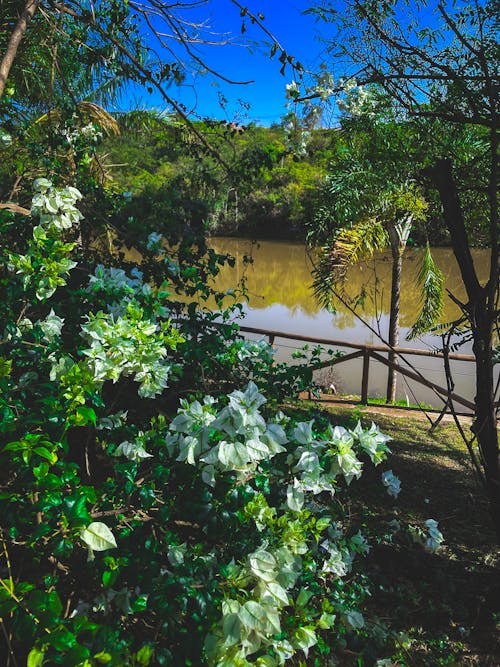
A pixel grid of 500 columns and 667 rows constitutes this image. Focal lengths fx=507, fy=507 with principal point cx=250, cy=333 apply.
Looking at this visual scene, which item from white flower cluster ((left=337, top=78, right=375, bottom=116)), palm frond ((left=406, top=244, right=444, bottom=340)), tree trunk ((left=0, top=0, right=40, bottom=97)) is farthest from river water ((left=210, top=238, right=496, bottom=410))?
tree trunk ((left=0, top=0, right=40, bottom=97))

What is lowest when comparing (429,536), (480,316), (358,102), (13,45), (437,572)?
(437,572)

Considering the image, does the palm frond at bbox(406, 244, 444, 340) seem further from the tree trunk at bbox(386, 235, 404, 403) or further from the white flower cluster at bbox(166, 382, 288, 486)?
the white flower cluster at bbox(166, 382, 288, 486)

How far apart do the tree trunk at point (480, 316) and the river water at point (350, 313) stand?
3216 millimetres

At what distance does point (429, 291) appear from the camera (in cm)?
775

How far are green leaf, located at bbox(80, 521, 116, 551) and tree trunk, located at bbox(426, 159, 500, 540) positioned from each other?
1.88 meters

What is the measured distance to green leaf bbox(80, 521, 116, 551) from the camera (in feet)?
3.47

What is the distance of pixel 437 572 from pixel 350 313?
41.9ft

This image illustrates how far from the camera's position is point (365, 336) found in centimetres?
1356

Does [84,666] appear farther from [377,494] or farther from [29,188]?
[29,188]

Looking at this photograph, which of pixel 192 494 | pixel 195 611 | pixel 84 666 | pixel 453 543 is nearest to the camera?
Result: pixel 84 666

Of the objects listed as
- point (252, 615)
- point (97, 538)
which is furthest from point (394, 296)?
point (97, 538)

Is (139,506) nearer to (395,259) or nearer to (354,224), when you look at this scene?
(354,224)

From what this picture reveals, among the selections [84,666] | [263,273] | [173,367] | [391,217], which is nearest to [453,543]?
[173,367]

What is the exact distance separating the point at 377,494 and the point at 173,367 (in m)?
2.05
